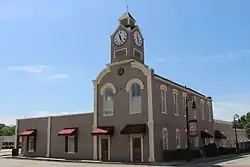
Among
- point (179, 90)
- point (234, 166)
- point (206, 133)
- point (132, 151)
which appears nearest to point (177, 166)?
point (234, 166)

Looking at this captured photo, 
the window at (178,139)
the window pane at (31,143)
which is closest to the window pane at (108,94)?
the window at (178,139)

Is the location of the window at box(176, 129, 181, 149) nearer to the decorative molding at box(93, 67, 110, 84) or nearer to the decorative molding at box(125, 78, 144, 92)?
the decorative molding at box(125, 78, 144, 92)

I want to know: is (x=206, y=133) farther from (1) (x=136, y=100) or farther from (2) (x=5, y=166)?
(2) (x=5, y=166)

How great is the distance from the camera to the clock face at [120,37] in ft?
106

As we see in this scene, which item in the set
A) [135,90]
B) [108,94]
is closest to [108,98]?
[108,94]

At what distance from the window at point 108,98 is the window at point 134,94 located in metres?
1.91

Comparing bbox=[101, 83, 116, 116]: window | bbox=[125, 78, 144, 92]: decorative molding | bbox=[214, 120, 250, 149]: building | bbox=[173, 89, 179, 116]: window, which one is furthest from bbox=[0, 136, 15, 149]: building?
bbox=[125, 78, 144, 92]: decorative molding

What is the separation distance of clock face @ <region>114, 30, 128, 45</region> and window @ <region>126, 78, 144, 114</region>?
4.49m

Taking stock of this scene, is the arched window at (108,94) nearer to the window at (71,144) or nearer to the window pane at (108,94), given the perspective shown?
the window pane at (108,94)

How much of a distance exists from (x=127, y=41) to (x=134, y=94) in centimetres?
544

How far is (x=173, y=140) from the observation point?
104 ft

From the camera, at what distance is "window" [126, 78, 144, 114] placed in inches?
1165

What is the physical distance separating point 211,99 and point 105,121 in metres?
19.4

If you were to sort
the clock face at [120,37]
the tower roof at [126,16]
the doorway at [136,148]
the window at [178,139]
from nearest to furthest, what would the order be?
the doorway at [136,148], the clock face at [120,37], the window at [178,139], the tower roof at [126,16]
